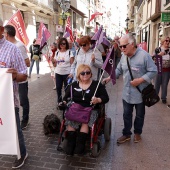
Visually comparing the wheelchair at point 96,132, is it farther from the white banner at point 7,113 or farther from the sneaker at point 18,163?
the white banner at point 7,113

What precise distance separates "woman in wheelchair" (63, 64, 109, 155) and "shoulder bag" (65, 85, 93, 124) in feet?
0.27

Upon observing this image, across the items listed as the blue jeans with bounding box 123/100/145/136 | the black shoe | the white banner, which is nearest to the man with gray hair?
the blue jeans with bounding box 123/100/145/136

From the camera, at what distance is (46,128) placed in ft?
13.7

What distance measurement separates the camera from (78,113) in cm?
334

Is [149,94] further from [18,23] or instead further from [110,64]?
[18,23]

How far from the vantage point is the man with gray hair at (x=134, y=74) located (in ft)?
11.1

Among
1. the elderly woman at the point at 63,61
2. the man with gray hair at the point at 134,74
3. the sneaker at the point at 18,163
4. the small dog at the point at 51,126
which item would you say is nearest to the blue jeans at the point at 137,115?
the man with gray hair at the point at 134,74

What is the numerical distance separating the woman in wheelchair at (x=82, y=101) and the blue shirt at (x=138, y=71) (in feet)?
1.32

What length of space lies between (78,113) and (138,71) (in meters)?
1.12

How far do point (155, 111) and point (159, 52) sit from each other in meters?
1.57

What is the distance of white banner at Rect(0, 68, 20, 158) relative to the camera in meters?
2.62

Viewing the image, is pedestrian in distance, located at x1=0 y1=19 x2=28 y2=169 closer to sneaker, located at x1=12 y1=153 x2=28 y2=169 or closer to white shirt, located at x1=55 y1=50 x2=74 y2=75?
sneaker, located at x1=12 y1=153 x2=28 y2=169

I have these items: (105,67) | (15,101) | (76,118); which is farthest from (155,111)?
(15,101)

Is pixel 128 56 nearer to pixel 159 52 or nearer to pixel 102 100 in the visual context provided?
pixel 102 100
